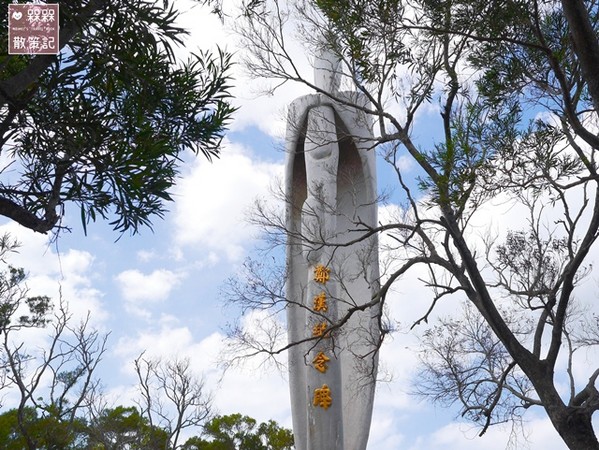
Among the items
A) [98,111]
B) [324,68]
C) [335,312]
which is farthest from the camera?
[324,68]

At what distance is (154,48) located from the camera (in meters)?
3.29

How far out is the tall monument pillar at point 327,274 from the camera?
747 cm

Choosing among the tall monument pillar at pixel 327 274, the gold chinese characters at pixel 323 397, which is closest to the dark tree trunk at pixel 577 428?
the tall monument pillar at pixel 327 274

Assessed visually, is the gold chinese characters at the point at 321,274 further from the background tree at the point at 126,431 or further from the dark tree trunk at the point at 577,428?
the background tree at the point at 126,431

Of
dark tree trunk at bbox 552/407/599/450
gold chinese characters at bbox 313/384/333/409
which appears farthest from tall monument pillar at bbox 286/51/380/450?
dark tree trunk at bbox 552/407/599/450

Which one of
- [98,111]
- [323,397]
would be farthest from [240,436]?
[98,111]

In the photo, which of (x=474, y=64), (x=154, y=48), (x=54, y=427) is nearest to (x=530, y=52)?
(x=474, y=64)

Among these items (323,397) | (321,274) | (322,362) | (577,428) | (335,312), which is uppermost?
(321,274)

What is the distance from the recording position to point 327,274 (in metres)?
7.77

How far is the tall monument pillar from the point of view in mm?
7473

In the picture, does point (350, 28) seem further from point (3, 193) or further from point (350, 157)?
point (350, 157)

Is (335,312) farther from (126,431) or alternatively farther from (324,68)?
(126,431)

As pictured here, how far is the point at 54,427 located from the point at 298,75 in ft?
21.0

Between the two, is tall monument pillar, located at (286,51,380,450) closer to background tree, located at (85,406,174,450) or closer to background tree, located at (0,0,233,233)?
background tree, located at (0,0,233,233)
